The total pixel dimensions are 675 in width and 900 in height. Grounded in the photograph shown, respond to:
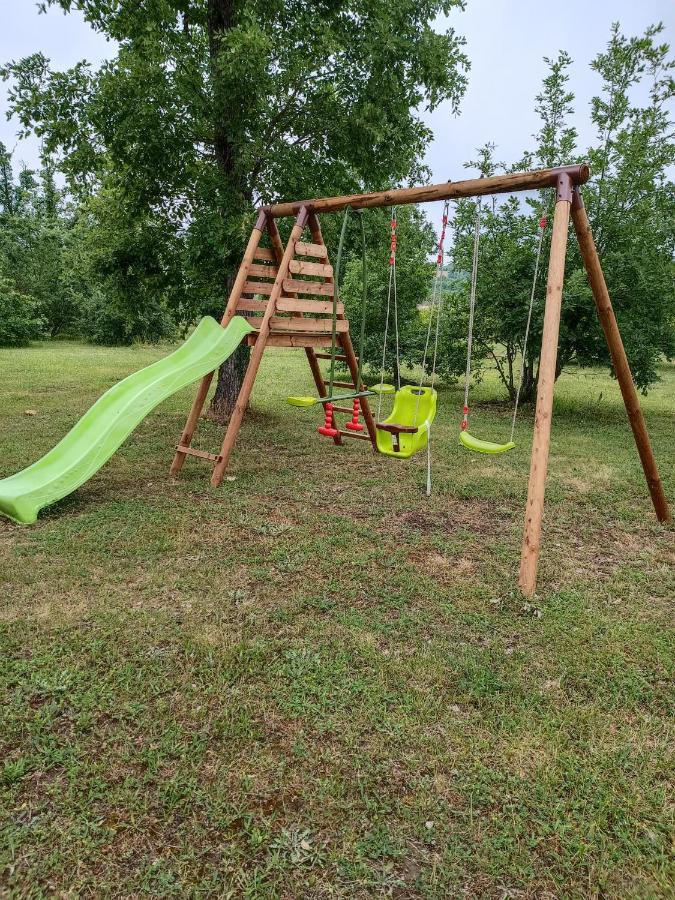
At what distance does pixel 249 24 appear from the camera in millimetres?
5699

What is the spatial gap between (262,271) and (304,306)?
64 centimetres

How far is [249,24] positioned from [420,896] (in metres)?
7.03

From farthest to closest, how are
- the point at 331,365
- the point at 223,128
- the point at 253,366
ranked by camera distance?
the point at 223,128
the point at 253,366
the point at 331,365

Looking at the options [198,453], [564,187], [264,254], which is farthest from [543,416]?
[264,254]

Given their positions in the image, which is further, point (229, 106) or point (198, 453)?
point (229, 106)

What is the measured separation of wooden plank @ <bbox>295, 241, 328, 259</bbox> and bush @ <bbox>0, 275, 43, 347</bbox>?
56.8ft

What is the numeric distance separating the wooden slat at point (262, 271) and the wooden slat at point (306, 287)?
37cm

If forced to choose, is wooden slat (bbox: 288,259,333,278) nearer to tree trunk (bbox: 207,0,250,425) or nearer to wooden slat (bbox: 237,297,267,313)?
wooden slat (bbox: 237,297,267,313)

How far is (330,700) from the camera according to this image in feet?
8.32

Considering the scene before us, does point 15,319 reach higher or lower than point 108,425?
higher

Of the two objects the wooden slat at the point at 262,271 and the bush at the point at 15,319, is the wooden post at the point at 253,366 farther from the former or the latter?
the bush at the point at 15,319

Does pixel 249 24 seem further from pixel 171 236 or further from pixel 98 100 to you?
pixel 171 236

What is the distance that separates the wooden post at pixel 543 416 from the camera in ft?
11.7

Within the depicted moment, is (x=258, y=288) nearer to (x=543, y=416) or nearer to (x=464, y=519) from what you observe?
(x=464, y=519)
